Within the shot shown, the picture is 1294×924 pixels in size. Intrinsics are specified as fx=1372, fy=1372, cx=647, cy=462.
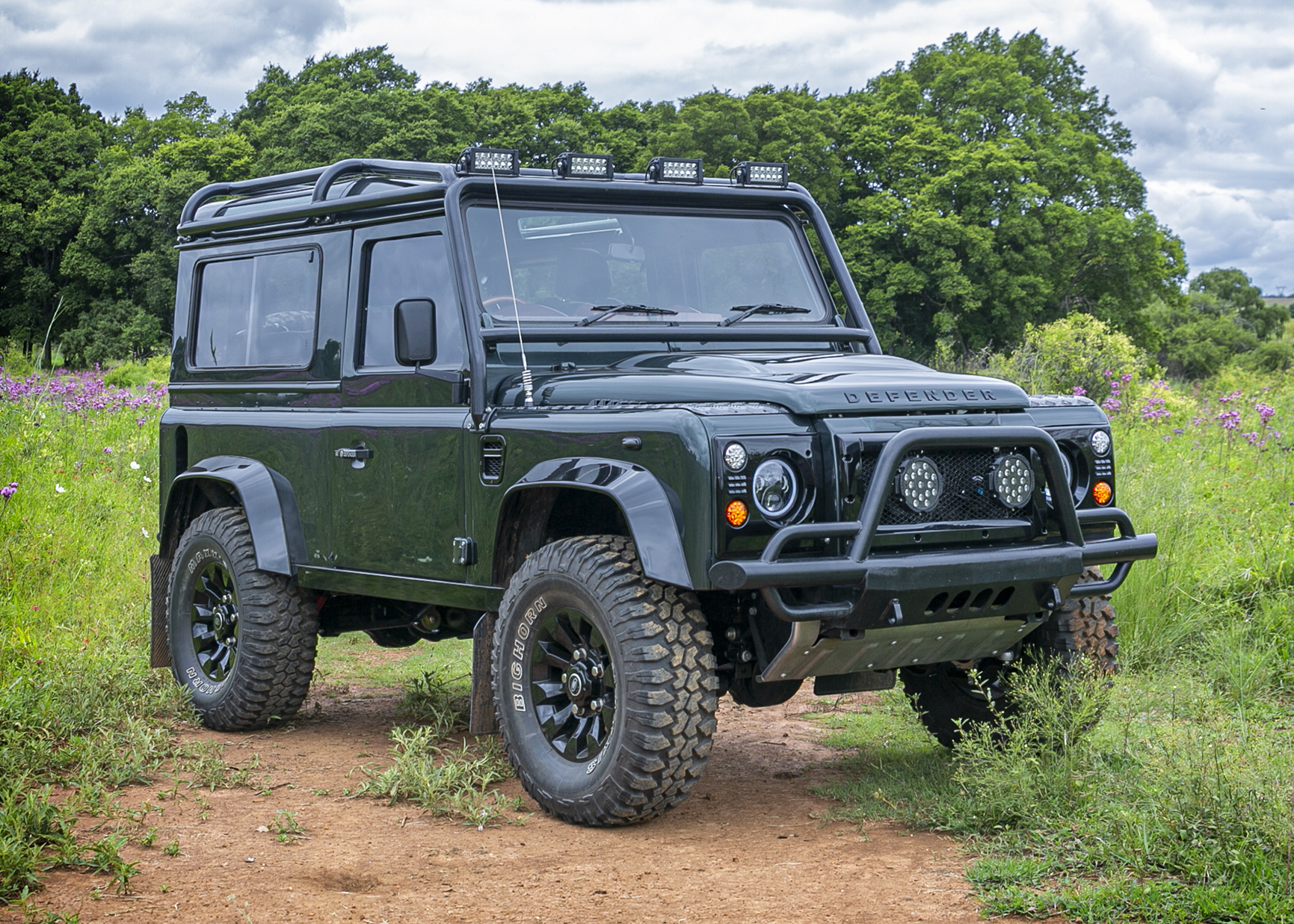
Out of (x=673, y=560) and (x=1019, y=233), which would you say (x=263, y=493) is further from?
(x=1019, y=233)

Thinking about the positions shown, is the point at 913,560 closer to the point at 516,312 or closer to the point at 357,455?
the point at 516,312

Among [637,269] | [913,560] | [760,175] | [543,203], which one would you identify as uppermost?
[760,175]

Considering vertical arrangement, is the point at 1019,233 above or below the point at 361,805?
above

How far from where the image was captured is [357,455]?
5.95 m

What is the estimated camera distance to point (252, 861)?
4.47m

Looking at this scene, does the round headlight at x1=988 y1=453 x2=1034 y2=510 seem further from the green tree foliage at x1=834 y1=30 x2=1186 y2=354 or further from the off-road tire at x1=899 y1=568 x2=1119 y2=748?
the green tree foliage at x1=834 y1=30 x2=1186 y2=354

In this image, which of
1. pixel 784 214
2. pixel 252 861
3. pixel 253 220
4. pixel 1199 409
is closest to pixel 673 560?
pixel 252 861

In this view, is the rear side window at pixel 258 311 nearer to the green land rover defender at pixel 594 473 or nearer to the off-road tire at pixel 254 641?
the green land rover defender at pixel 594 473

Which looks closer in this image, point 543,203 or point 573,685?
point 573,685

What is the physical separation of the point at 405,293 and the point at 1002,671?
2952 millimetres

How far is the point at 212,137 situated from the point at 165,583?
46.2 m

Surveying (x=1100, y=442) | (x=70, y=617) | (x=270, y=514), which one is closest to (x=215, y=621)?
(x=270, y=514)

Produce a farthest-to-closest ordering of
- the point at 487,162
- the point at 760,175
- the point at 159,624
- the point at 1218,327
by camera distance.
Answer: the point at 1218,327, the point at 159,624, the point at 760,175, the point at 487,162

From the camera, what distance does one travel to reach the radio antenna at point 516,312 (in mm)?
5262
